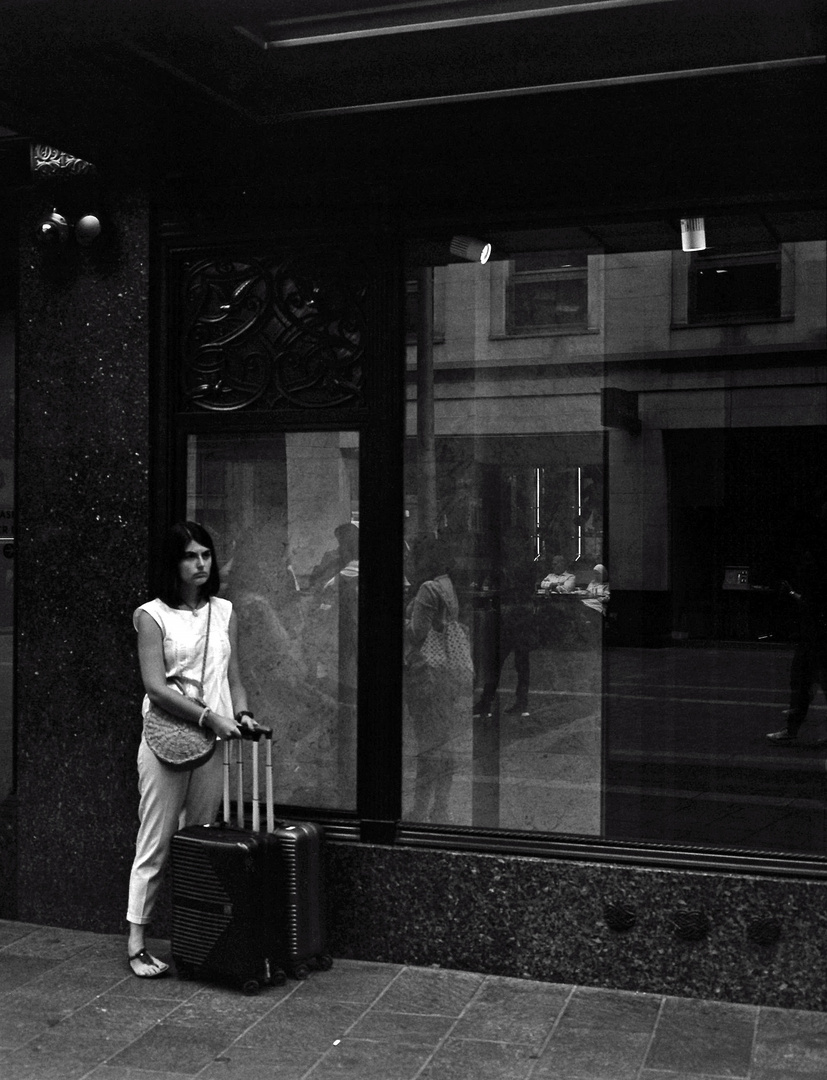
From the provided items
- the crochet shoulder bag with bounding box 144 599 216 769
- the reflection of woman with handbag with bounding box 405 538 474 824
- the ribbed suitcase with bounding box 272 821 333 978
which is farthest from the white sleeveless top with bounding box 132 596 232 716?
the reflection of woman with handbag with bounding box 405 538 474 824

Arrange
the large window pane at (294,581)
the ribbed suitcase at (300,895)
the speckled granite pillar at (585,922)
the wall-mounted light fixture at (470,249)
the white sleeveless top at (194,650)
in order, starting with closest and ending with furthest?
the speckled granite pillar at (585,922) < the ribbed suitcase at (300,895) < the white sleeveless top at (194,650) < the wall-mounted light fixture at (470,249) < the large window pane at (294,581)

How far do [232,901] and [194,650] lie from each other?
1.06m

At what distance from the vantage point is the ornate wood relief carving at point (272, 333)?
22.6ft

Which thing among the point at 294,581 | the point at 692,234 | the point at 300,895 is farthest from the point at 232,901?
the point at 692,234

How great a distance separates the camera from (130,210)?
23.2ft

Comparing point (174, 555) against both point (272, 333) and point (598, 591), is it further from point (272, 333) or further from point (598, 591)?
point (598, 591)

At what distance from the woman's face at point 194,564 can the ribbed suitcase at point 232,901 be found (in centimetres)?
75

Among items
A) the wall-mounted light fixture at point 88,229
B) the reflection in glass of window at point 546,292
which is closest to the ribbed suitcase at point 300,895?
the reflection in glass of window at point 546,292

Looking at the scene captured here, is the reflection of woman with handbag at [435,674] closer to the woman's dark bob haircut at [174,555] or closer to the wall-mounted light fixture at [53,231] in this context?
the woman's dark bob haircut at [174,555]

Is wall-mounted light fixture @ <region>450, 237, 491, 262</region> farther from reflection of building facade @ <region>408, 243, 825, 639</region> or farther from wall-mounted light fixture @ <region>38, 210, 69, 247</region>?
wall-mounted light fixture @ <region>38, 210, 69, 247</region>

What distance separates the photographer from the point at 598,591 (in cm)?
662

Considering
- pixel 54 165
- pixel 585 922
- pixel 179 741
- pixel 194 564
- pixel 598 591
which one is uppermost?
pixel 54 165

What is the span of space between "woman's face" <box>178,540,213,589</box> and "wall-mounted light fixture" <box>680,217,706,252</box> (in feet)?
8.04

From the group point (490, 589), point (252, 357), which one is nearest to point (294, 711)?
point (490, 589)
